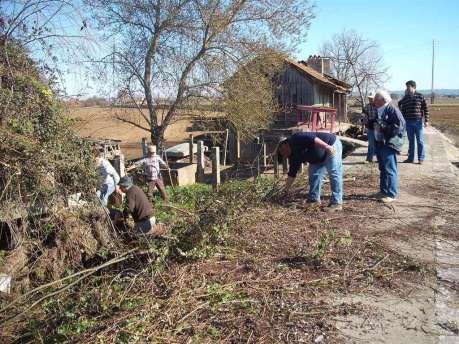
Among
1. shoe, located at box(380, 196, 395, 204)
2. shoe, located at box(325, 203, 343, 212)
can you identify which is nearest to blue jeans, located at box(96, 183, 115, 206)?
shoe, located at box(325, 203, 343, 212)

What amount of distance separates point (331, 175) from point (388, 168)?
99 cm

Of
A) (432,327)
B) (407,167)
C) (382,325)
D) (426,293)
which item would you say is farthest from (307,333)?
(407,167)

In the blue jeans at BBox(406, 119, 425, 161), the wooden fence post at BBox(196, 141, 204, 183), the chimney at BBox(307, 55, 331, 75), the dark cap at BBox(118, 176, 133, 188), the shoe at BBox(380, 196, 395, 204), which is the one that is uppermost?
the chimney at BBox(307, 55, 331, 75)

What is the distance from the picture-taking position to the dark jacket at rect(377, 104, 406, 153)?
7195mm

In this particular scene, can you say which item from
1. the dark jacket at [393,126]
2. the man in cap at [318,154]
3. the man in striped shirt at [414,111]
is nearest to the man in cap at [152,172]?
the man in striped shirt at [414,111]

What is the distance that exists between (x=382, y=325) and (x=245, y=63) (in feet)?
57.8

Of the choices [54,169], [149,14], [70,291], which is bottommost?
[70,291]

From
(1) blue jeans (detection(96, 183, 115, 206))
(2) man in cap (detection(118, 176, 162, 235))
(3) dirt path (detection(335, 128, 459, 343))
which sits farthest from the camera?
(1) blue jeans (detection(96, 183, 115, 206))

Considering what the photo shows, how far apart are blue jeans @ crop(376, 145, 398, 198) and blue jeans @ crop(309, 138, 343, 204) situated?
798mm

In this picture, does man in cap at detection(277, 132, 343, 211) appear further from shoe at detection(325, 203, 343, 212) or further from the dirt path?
the dirt path

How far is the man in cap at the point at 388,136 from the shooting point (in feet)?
23.7

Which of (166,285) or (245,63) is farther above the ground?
(245,63)

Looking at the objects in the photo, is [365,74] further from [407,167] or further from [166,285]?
[166,285]

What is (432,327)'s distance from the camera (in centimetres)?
373
